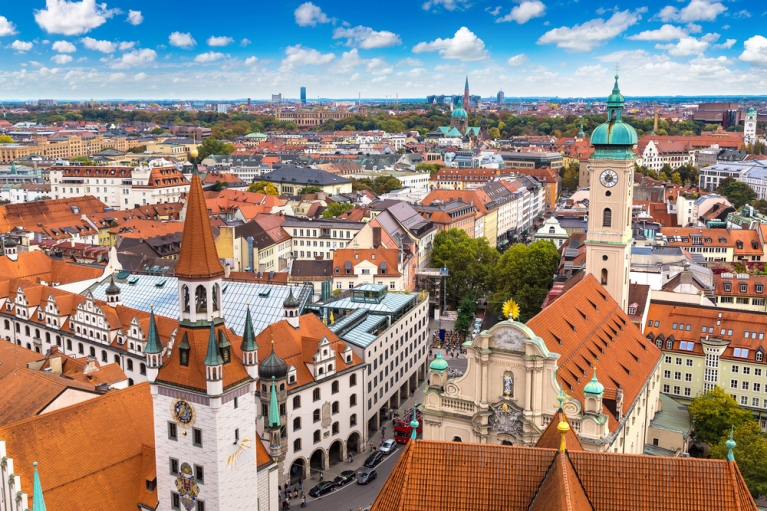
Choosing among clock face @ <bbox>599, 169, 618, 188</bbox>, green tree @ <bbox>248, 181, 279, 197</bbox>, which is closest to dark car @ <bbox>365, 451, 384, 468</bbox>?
clock face @ <bbox>599, 169, 618, 188</bbox>

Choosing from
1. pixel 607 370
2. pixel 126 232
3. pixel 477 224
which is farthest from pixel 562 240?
pixel 607 370

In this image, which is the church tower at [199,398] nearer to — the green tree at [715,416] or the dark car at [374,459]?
the dark car at [374,459]

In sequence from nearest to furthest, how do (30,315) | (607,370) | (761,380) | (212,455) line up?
(212,455) < (607,370) < (761,380) < (30,315)

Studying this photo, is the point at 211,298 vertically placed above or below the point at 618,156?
below

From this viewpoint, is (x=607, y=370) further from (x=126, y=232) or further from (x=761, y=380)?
(x=126, y=232)

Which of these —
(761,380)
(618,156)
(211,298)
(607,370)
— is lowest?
(761,380)

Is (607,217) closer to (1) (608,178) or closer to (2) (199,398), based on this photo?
(1) (608,178)
